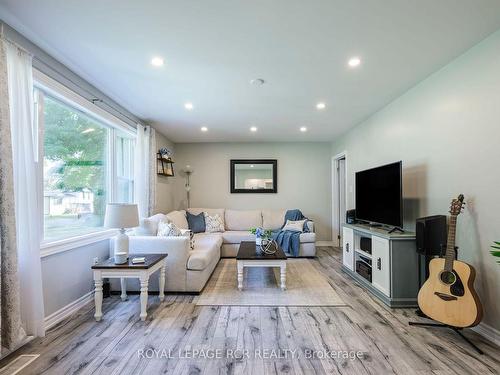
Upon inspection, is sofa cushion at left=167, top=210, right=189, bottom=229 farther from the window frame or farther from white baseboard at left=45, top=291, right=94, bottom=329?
white baseboard at left=45, top=291, right=94, bottom=329

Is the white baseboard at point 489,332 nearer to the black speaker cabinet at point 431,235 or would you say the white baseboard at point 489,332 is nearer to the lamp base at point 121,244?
the black speaker cabinet at point 431,235

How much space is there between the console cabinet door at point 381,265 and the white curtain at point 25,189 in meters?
3.32

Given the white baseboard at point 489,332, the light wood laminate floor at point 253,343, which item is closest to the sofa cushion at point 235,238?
the light wood laminate floor at point 253,343

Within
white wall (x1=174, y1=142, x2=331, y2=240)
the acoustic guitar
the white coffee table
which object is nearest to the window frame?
the white coffee table

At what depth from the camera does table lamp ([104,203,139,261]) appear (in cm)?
262

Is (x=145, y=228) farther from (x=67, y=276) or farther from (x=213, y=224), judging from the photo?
(x=213, y=224)

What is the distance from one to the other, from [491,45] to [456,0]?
0.73 meters

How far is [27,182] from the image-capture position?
6.86ft

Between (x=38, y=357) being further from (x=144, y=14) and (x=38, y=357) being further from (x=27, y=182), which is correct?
(x=144, y=14)

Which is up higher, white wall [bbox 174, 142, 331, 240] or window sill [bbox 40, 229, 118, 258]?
white wall [bbox 174, 142, 331, 240]

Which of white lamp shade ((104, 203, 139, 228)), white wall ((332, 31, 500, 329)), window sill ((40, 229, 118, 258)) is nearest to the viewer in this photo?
white wall ((332, 31, 500, 329))

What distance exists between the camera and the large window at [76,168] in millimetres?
2613

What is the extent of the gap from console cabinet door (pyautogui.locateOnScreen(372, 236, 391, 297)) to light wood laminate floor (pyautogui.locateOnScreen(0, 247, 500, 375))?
0.82ft

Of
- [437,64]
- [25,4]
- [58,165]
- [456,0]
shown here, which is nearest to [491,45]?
[437,64]
